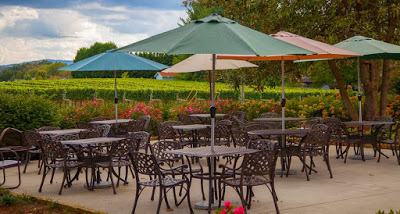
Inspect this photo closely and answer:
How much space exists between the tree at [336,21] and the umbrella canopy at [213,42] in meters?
7.91

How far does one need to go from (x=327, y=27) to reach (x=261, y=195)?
9.54 metres

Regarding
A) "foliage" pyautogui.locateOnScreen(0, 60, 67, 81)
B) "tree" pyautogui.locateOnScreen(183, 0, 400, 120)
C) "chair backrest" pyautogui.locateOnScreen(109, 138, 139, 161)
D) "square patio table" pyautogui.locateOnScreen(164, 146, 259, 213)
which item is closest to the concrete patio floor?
"square patio table" pyautogui.locateOnScreen(164, 146, 259, 213)

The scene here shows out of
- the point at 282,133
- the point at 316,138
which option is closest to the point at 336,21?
the point at 316,138

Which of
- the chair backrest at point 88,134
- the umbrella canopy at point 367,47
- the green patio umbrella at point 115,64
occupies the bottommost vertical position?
the chair backrest at point 88,134

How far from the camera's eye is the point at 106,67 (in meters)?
11.6

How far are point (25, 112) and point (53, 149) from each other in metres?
4.61

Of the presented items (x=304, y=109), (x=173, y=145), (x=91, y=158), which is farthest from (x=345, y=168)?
(x=304, y=109)

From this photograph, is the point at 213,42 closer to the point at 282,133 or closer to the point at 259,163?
the point at 259,163

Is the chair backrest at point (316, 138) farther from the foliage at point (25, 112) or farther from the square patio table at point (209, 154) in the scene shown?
the foliage at point (25, 112)

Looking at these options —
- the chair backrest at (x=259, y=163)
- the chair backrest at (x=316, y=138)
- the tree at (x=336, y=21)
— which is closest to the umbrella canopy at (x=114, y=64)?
the chair backrest at (x=316, y=138)

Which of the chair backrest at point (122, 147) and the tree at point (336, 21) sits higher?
the tree at point (336, 21)

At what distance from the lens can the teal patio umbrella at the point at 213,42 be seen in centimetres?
646

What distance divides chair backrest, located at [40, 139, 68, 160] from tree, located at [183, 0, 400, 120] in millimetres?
8087

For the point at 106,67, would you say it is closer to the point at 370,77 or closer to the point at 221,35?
the point at 221,35
